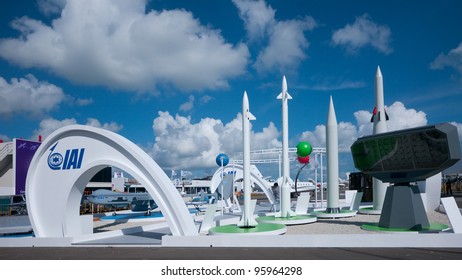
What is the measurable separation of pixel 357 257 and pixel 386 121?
45.7 feet

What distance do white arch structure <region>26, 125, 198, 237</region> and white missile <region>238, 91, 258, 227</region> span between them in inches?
113

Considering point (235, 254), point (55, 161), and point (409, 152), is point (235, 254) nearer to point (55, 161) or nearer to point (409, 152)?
point (55, 161)

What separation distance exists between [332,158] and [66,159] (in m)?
13.0

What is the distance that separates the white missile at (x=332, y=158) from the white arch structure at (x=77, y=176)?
1035 centimetres

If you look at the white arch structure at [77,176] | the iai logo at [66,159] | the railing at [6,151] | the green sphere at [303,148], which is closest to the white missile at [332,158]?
the green sphere at [303,148]

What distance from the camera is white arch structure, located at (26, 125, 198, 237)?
11547mm

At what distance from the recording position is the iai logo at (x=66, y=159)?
12759 mm

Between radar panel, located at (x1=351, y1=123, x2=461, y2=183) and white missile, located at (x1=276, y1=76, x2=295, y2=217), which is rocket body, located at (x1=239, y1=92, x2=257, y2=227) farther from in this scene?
radar panel, located at (x1=351, y1=123, x2=461, y2=183)

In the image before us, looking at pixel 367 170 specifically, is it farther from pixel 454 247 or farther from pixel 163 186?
pixel 163 186

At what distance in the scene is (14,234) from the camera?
1634 centimetres

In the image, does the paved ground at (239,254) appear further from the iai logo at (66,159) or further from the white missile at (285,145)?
the white missile at (285,145)

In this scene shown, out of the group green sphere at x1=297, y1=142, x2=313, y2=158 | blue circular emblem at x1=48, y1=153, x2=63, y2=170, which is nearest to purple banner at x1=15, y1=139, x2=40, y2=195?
blue circular emblem at x1=48, y1=153, x2=63, y2=170

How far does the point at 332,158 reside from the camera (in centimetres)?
1997

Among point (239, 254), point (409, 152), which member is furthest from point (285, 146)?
point (239, 254)
